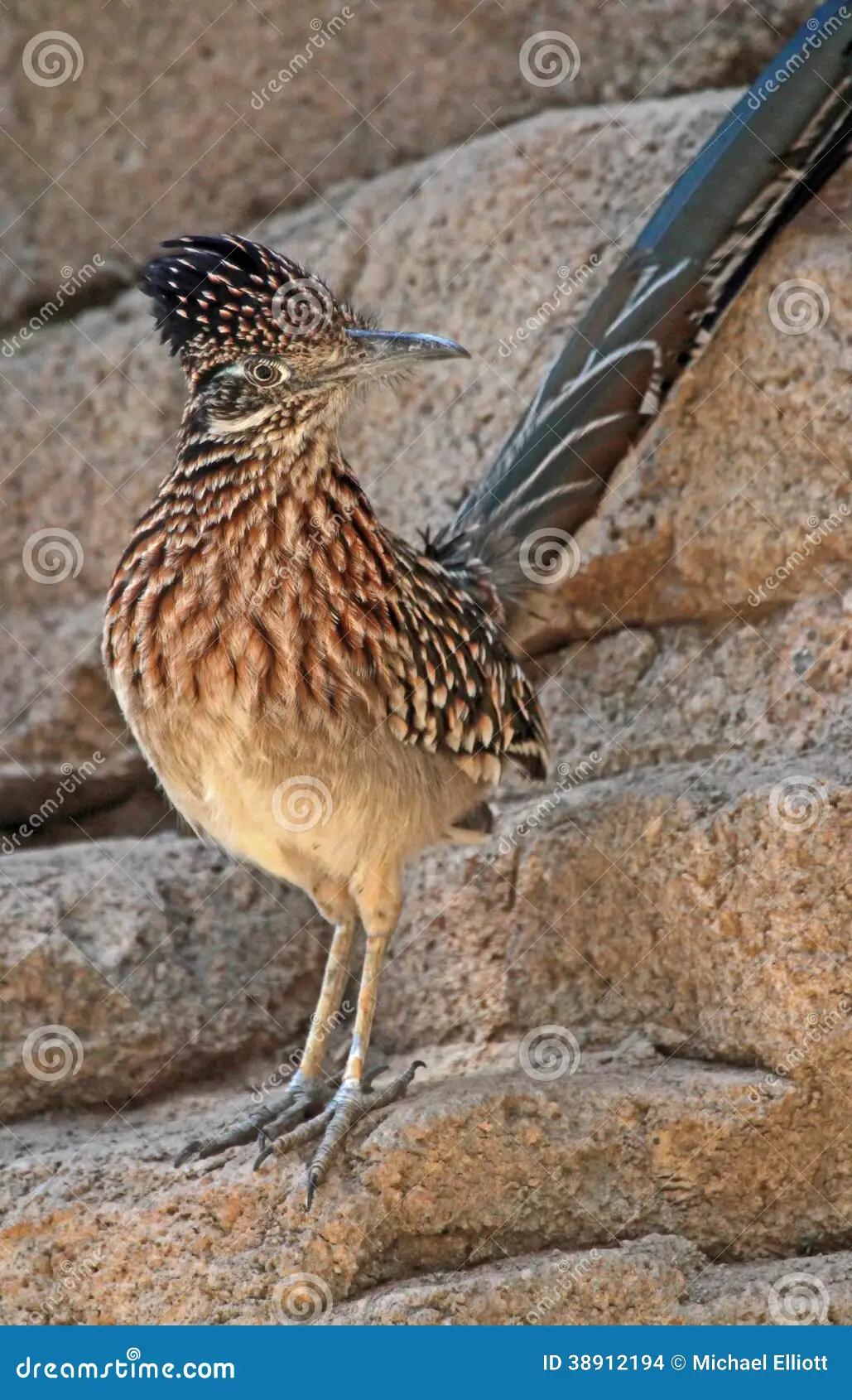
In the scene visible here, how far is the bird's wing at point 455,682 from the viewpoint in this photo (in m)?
3.59

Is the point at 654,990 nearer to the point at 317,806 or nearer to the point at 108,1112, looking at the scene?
the point at 317,806

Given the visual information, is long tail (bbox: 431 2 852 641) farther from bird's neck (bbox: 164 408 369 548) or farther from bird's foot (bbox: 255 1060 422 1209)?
bird's foot (bbox: 255 1060 422 1209)

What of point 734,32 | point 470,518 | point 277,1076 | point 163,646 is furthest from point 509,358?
point 277,1076

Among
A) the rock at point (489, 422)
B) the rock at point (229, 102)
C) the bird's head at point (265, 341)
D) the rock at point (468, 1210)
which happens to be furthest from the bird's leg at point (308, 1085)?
the rock at point (229, 102)

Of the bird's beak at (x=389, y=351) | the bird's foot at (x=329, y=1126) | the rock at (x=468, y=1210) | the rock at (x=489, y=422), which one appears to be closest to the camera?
the rock at (x=468, y=1210)

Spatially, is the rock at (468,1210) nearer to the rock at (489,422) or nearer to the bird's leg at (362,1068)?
the bird's leg at (362,1068)

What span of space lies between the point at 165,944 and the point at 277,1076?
455 mm

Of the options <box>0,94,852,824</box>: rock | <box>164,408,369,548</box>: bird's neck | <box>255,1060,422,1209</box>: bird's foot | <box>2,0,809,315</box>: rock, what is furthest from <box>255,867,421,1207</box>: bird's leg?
<box>2,0,809,315</box>: rock

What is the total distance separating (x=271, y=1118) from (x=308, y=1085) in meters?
0.14

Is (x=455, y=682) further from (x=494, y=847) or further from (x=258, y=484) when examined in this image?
(x=494, y=847)

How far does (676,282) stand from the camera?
160 inches

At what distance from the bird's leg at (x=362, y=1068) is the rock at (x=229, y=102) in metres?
2.82

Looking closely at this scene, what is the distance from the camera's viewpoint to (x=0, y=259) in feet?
18.6

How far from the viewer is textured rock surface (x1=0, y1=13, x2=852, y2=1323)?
130 inches
